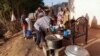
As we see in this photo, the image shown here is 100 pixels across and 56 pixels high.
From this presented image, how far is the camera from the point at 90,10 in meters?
11.2

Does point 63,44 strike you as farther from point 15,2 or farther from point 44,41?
point 15,2

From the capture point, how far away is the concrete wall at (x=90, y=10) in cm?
1098

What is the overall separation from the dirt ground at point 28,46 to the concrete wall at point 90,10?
1.91 feet

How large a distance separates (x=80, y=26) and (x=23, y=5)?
7146mm

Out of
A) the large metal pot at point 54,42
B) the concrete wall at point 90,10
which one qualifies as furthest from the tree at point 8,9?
the large metal pot at point 54,42

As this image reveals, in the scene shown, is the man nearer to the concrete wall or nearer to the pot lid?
the pot lid

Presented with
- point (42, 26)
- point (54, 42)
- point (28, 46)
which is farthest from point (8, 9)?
point (54, 42)

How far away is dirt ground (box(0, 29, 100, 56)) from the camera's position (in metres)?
8.77

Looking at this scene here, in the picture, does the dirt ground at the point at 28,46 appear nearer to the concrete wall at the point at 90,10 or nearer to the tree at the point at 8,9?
the concrete wall at the point at 90,10

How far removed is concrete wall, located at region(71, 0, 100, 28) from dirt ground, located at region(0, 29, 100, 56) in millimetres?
583

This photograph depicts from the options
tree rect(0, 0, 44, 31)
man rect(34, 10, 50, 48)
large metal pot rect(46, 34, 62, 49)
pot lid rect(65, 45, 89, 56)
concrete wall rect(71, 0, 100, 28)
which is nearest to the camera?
pot lid rect(65, 45, 89, 56)

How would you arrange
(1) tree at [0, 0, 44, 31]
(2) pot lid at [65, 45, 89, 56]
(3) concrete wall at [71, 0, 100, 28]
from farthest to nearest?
(1) tree at [0, 0, 44, 31] < (3) concrete wall at [71, 0, 100, 28] < (2) pot lid at [65, 45, 89, 56]

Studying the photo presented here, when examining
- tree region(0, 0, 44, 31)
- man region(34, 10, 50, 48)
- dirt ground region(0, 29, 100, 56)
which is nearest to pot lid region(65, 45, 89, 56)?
dirt ground region(0, 29, 100, 56)

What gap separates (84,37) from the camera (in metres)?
9.63
